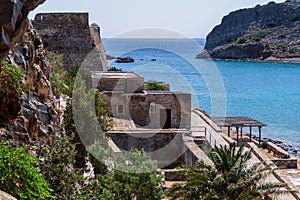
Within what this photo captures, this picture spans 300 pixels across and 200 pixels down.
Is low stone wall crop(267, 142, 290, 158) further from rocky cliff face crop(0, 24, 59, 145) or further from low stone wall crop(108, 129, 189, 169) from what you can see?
rocky cliff face crop(0, 24, 59, 145)

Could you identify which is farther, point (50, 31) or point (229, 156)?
point (50, 31)

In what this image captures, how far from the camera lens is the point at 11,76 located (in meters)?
10.4

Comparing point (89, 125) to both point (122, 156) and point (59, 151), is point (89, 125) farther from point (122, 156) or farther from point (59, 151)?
point (59, 151)

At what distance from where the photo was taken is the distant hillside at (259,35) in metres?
126

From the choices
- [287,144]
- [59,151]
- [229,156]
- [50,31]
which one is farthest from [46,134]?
[287,144]

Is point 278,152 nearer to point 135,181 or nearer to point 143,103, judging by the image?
point 143,103

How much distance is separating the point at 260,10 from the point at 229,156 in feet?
481

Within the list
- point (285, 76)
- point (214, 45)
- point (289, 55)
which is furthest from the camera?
point (214, 45)

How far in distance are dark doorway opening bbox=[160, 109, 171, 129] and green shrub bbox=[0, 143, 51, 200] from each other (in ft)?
58.1

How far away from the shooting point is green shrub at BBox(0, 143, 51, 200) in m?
8.42

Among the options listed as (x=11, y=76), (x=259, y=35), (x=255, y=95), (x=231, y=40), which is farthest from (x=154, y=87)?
(x=231, y=40)

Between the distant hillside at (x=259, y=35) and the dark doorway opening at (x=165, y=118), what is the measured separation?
99.3m

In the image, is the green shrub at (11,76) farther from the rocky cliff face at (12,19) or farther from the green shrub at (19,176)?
the rocky cliff face at (12,19)

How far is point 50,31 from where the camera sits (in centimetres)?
3136
